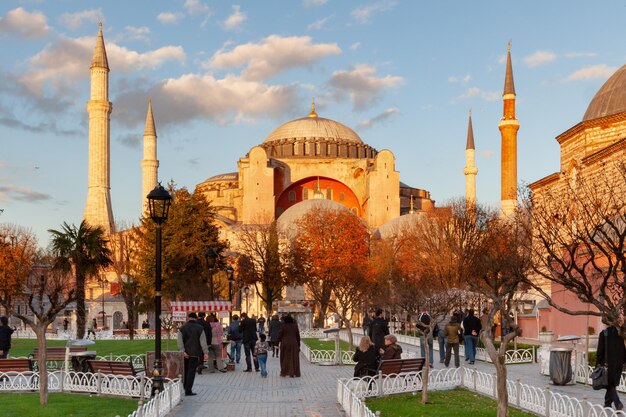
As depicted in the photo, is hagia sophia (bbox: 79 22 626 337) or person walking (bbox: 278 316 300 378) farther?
hagia sophia (bbox: 79 22 626 337)

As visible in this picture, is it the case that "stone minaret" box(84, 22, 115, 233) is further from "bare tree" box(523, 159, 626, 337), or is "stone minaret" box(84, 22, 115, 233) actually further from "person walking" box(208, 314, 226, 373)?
"person walking" box(208, 314, 226, 373)

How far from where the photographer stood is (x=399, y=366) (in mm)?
13305

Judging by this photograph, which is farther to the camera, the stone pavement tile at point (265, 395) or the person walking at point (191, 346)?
the person walking at point (191, 346)

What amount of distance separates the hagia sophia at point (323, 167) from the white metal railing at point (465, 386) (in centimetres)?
2134

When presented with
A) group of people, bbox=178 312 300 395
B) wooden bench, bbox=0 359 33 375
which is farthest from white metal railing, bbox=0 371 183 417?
group of people, bbox=178 312 300 395

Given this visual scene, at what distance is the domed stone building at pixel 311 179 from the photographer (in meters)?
72.7

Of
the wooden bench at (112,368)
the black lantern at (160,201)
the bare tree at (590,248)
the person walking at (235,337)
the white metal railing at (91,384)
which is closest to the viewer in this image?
the bare tree at (590,248)

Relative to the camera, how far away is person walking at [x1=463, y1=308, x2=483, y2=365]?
19.7 metres

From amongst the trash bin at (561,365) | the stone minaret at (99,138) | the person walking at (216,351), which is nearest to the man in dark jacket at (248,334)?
the person walking at (216,351)

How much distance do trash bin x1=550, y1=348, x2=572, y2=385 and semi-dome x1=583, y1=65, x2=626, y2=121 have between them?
23374 mm

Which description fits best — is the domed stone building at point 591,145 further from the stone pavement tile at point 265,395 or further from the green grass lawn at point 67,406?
the green grass lawn at point 67,406

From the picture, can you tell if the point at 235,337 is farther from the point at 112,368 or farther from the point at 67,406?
the point at 67,406

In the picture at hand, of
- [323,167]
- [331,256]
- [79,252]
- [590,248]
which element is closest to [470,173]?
[323,167]

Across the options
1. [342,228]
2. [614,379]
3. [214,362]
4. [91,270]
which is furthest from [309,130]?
[614,379]
